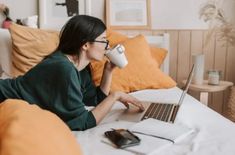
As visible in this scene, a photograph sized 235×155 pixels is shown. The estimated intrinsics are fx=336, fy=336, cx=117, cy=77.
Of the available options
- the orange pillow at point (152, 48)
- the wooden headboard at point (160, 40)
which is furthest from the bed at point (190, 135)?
the wooden headboard at point (160, 40)

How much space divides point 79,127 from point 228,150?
551 millimetres

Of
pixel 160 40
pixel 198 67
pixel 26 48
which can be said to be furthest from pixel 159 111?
pixel 160 40

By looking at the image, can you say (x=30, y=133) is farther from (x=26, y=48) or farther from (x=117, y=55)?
(x=26, y=48)

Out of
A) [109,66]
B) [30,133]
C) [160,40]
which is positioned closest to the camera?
[30,133]

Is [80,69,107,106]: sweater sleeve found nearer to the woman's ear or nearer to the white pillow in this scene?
Answer: the woman's ear

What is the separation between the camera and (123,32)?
108 inches

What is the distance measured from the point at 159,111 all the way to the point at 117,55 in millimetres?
364

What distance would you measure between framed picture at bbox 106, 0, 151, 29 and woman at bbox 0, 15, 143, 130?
1181mm

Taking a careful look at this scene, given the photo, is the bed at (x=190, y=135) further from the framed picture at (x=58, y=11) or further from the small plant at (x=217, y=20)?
the framed picture at (x=58, y=11)

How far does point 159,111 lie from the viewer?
59.2 inches

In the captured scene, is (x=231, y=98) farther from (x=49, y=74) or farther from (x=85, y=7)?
(x=49, y=74)

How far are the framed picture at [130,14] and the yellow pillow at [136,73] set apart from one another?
0.43 meters

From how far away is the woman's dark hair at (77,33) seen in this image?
1.46 metres

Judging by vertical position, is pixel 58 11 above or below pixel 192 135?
above
